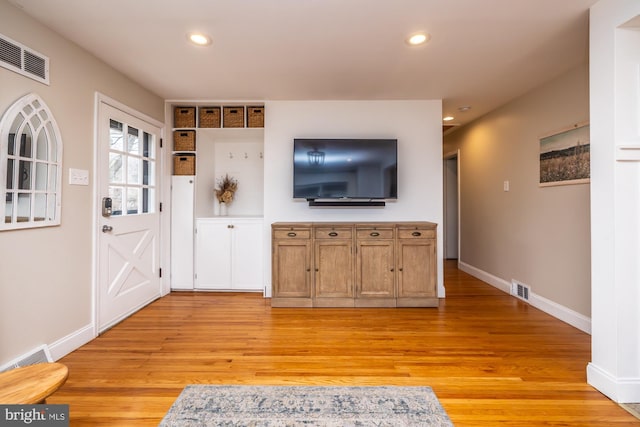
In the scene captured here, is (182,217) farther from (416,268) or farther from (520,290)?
(520,290)

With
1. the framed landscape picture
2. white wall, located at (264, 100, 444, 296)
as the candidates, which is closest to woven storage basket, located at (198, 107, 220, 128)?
white wall, located at (264, 100, 444, 296)

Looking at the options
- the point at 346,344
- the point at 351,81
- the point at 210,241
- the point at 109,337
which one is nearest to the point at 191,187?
the point at 210,241

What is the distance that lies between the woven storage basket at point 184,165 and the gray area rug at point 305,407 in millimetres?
2697

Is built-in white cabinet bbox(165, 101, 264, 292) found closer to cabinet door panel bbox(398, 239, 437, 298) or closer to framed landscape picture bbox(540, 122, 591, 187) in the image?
cabinet door panel bbox(398, 239, 437, 298)

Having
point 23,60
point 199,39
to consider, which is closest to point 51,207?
point 23,60

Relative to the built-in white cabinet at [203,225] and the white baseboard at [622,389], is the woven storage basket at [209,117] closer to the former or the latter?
the built-in white cabinet at [203,225]

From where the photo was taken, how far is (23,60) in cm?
202

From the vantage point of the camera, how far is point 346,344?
2496 mm

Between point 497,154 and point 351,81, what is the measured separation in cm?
235

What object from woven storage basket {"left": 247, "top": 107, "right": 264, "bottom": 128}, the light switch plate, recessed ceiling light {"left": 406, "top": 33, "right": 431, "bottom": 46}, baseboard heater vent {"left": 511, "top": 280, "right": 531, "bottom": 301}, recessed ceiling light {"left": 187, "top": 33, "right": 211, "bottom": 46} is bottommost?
baseboard heater vent {"left": 511, "top": 280, "right": 531, "bottom": 301}

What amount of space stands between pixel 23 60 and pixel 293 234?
2490 millimetres

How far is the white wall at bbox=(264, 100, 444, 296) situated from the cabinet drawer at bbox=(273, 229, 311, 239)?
39 cm

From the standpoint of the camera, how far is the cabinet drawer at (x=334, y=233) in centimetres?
339

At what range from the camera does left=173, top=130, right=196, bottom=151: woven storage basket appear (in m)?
3.88
